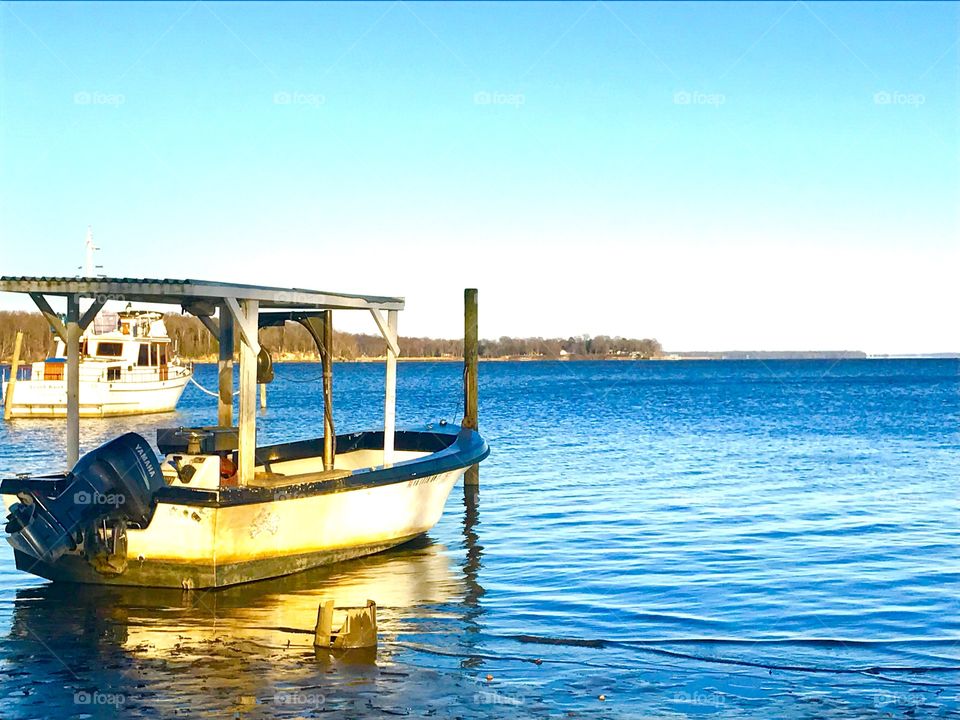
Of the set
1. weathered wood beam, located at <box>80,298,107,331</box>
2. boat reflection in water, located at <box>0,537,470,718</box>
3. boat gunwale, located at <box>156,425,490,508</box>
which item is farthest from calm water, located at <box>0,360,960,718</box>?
weathered wood beam, located at <box>80,298,107,331</box>

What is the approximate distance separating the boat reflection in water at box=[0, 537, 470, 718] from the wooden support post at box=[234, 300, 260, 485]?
1.45 metres

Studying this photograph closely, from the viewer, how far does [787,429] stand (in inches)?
1703

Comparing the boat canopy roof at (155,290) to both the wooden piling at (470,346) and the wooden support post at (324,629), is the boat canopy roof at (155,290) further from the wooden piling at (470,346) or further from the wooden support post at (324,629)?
the wooden piling at (470,346)

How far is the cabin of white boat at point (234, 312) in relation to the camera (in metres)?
12.3

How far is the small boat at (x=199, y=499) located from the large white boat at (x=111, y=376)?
32320 mm

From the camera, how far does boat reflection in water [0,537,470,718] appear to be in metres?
8.73

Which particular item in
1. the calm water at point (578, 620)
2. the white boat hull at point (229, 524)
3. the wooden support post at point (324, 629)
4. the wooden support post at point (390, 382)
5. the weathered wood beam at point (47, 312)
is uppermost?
the weathered wood beam at point (47, 312)

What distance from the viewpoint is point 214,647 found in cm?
1042

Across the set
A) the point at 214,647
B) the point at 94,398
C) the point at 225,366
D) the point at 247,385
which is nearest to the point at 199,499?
the point at 247,385

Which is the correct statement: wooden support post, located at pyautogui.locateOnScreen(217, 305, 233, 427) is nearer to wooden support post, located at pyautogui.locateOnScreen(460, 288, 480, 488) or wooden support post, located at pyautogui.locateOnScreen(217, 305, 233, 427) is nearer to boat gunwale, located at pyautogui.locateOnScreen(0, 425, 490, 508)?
boat gunwale, located at pyautogui.locateOnScreen(0, 425, 490, 508)

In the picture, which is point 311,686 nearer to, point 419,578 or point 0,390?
point 419,578

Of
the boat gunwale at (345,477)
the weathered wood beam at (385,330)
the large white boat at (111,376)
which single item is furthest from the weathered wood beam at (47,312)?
the large white boat at (111,376)

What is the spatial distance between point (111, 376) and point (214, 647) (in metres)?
37.7

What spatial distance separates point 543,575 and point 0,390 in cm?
5466
